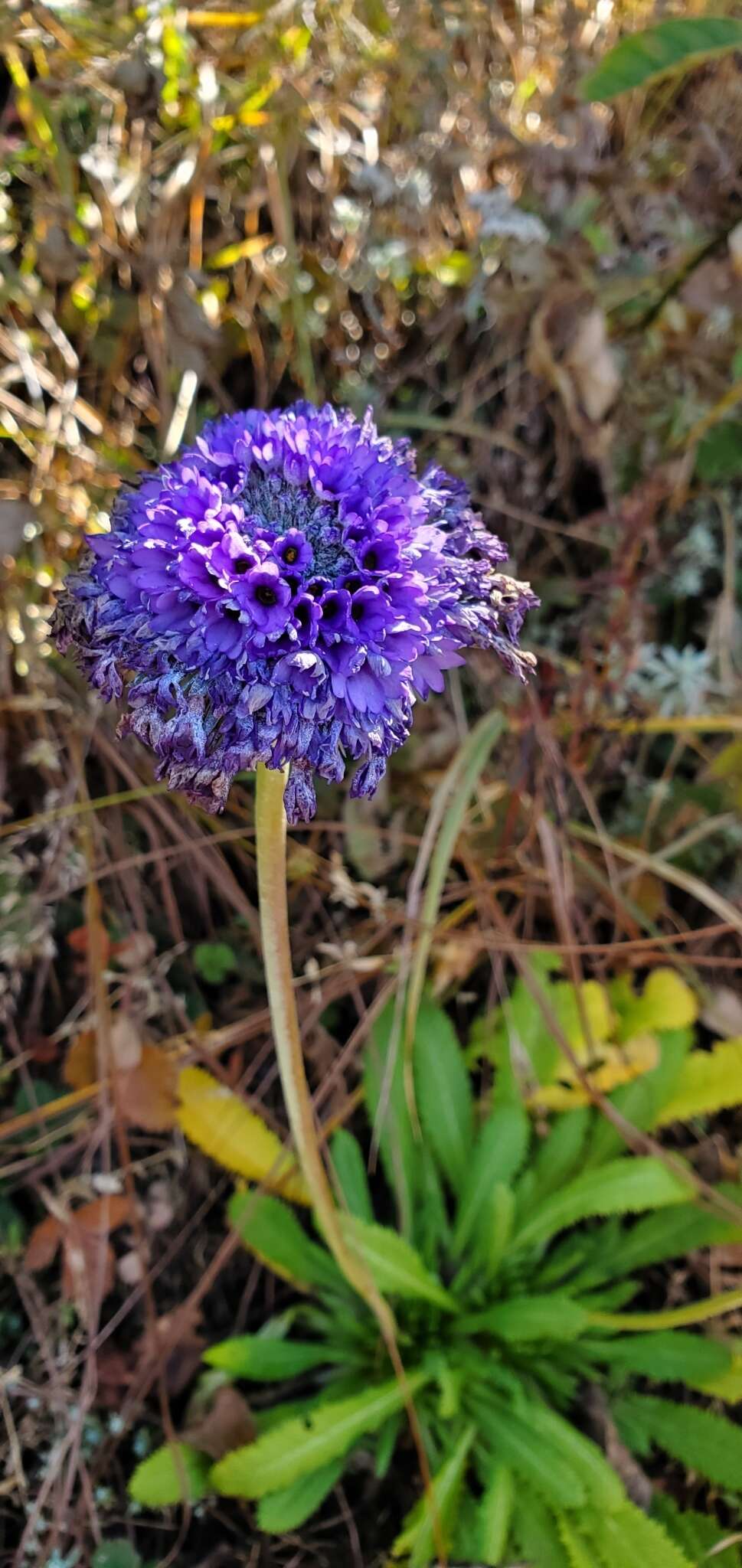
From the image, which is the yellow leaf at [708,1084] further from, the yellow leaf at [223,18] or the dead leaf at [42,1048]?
the yellow leaf at [223,18]

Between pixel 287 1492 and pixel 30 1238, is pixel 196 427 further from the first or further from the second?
pixel 287 1492

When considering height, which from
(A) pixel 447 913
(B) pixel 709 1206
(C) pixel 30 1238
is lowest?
(B) pixel 709 1206

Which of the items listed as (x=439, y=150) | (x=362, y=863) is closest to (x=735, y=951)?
(x=362, y=863)

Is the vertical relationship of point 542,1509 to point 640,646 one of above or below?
below

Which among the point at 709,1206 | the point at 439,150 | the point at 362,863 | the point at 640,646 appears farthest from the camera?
the point at 439,150

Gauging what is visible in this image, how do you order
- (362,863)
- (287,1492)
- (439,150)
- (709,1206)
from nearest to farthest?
(287,1492) → (709,1206) → (362,863) → (439,150)

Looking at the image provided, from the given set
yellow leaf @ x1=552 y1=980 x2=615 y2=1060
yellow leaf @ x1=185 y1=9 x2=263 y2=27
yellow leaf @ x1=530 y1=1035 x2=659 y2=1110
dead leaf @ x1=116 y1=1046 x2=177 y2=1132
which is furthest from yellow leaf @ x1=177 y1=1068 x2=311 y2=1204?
yellow leaf @ x1=185 y1=9 x2=263 y2=27

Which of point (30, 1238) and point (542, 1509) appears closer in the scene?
point (542, 1509)

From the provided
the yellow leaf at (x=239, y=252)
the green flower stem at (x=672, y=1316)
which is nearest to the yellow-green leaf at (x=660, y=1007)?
the green flower stem at (x=672, y=1316)
